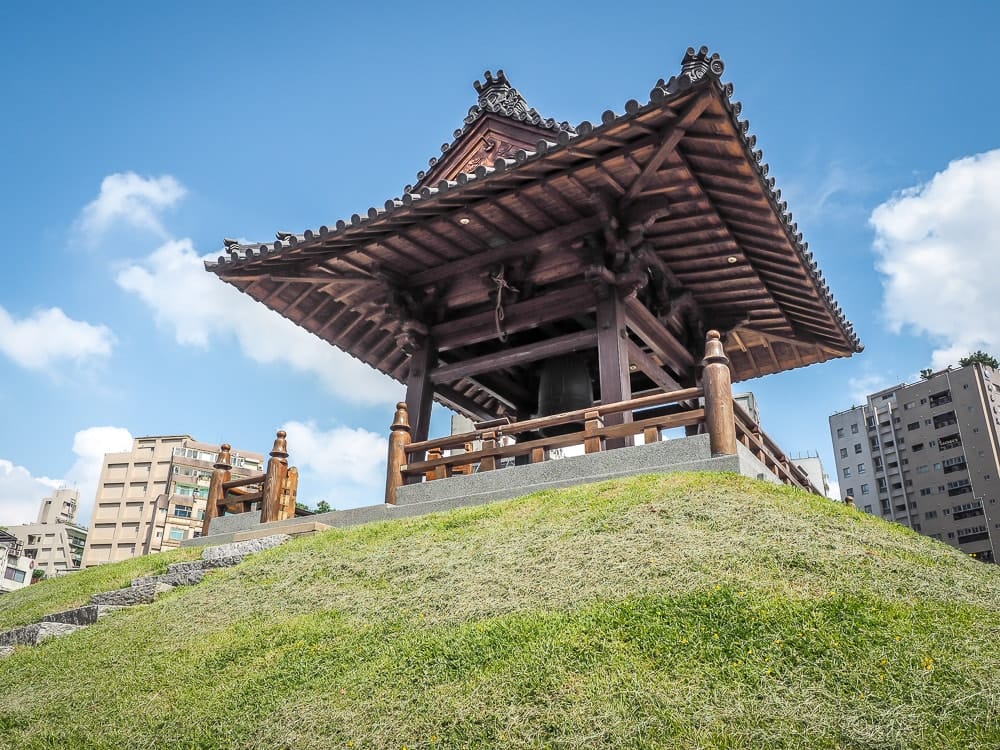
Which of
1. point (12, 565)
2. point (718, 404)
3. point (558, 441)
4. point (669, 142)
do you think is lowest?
point (558, 441)

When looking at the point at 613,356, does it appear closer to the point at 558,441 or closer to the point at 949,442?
the point at 558,441

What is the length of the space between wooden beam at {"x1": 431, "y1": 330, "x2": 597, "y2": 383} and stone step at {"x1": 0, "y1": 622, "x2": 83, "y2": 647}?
6.53 m

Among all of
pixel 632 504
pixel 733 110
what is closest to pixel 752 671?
pixel 632 504

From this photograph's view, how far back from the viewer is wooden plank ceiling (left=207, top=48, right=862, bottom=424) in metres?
9.59

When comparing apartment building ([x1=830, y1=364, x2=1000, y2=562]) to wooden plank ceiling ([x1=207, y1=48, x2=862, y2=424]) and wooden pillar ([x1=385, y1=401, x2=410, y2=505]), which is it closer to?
wooden plank ceiling ([x1=207, y1=48, x2=862, y2=424])

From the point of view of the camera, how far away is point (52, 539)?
8500 centimetres

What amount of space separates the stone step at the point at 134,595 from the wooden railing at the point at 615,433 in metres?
3.20

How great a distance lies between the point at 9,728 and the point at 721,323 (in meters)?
11.9

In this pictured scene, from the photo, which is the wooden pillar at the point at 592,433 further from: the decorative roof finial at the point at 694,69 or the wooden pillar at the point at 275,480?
the wooden pillar at the point at 275,480

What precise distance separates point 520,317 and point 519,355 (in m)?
0.67

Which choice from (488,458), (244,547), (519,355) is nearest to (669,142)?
(519,355)

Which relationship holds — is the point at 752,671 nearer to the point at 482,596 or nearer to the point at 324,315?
the point at 482,596

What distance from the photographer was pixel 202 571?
9.23 metres

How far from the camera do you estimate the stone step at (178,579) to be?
9078 millimetres
